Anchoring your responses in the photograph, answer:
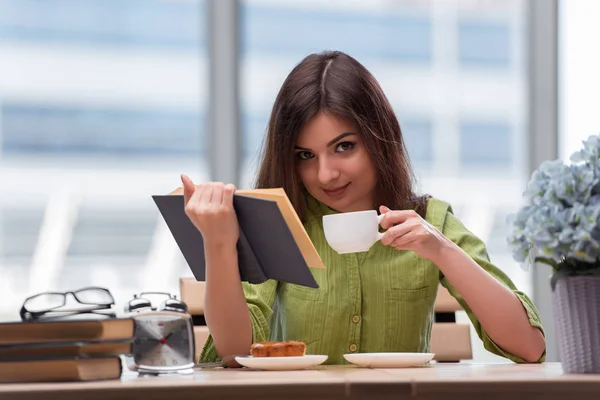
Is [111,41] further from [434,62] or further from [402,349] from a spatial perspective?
[402,349]

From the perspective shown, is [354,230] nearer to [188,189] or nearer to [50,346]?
[188,189]

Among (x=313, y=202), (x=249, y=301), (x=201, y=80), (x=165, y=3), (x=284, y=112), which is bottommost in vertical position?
(x=249, y=301)

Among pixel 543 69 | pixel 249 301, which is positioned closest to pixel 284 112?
pixel 249 301

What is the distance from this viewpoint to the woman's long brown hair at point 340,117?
167cm

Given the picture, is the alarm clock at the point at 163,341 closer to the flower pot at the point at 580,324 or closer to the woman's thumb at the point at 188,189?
the woman's thumb at the point at 188,189

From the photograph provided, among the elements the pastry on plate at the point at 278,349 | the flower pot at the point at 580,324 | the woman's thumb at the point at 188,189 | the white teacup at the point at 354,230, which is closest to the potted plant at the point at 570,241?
the flower pot at the point at 580,324

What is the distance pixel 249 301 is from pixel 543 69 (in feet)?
6.15

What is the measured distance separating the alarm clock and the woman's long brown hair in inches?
22.7

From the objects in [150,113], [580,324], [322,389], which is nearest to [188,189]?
[322,389]

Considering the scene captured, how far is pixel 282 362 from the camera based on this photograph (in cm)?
122

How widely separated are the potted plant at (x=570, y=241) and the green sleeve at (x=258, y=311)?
67cm

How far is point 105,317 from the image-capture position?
109cm

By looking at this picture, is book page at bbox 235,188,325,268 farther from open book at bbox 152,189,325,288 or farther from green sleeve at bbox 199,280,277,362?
green sleeve at bbox 199,280,277,362

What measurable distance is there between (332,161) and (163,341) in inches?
24.4
